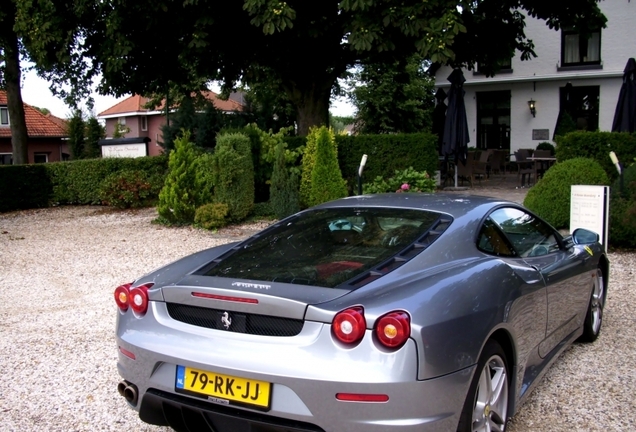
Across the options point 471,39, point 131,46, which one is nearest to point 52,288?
point 131,46

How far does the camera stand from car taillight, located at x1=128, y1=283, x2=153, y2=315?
325cm

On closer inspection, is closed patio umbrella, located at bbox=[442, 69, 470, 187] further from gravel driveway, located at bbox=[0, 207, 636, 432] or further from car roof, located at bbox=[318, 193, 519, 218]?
car roof, located at bbox=[318, 193, 519, 218]

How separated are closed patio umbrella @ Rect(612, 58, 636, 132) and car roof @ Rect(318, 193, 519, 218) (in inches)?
544

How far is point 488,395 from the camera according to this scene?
3.14 metres

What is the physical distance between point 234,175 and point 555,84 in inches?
792

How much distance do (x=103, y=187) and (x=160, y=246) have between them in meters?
6.10

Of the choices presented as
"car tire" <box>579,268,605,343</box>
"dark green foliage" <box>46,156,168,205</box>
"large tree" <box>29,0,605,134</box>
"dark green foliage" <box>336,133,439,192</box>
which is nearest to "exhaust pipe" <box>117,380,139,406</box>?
"car tire" <box>579,268,605,343</box>

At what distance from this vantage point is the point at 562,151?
13.2 m

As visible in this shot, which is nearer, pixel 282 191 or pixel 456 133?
pixel 282 191

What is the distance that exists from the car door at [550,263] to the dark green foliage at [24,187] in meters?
16.1

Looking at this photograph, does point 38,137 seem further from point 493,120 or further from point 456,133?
point 456,133

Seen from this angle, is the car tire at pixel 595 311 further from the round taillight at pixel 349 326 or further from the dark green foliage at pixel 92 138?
the dark green foliage at pixel 92 138

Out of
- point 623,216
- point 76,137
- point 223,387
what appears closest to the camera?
point 223,387

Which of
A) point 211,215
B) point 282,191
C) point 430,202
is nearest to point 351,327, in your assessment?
point 430,202
